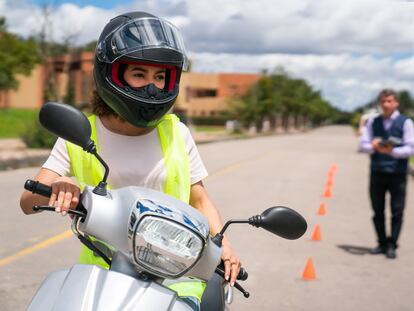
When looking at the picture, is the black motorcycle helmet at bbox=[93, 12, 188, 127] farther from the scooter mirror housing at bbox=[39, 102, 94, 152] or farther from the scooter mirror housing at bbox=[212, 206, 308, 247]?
the scooter mirror housing at bbox=[212, 206, 308, 247]

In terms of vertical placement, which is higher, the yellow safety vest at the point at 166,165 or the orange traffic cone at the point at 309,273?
the yellow safety vest at the point at 166,165

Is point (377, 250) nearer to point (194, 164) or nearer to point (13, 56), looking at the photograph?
point (194, 164)

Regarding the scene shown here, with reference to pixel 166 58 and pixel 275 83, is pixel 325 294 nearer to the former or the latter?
pixel 166 58

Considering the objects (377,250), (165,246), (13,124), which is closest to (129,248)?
(165,246)

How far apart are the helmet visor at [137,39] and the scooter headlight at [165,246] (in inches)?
26.2

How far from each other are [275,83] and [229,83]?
2802 centimetres

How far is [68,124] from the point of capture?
86.1 inches

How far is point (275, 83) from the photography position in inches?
3376

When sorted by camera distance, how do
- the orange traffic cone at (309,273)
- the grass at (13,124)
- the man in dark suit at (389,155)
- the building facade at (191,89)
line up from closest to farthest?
1. the orange traffic cone at (309,273)
2. the man in dark suit at (389,155)
3. the grass at (13,124)
4. the building facade at (191,89)

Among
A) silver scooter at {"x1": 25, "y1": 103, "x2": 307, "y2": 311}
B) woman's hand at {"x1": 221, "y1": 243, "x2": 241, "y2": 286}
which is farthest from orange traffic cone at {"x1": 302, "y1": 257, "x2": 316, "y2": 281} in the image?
silver scooter at {"x1": 25, "y1": 103, "x2": 307, "y2": 311}

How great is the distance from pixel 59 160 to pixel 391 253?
241 inches

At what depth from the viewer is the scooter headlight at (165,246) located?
1945 mm

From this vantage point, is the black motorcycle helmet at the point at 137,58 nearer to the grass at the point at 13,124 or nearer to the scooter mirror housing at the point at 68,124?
the scooter mirror housing at the point at 68,124

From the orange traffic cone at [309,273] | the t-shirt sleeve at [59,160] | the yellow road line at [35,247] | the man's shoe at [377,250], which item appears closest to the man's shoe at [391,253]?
the man's shoe at [377,250]
